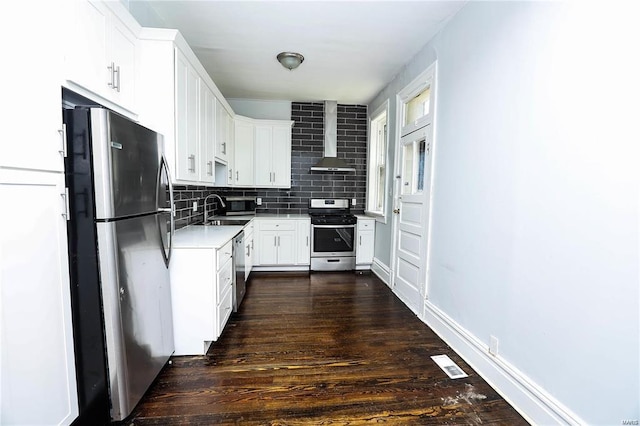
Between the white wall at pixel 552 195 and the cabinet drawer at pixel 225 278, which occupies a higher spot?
the white wall at pixel 552 195

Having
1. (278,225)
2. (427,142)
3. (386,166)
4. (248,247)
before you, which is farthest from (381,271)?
(427,142)

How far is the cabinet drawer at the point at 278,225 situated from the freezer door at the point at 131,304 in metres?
2.42

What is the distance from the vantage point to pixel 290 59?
3039 millimetres

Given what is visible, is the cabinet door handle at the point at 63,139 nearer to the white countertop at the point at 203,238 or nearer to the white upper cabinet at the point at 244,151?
the white countertop at the point at 203,238

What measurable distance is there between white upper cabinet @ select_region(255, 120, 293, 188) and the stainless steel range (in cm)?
91

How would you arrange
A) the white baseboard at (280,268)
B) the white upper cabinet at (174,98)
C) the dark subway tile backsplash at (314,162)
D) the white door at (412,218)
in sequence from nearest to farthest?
the white upper cabinet at (174,98) < the white door at (412,218) < the white baseboard at (280,268) < the dark subway tile backsplash at (314,162)

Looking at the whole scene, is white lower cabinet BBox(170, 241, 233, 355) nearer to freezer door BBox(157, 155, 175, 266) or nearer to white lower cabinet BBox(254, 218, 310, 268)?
freezer door BBox(157, 155, 175, 266)

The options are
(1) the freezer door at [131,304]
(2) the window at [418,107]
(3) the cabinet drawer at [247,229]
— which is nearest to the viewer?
(1) the freezer door at [131,304]

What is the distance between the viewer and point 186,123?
2.31 meters

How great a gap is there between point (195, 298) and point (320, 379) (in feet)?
3.54

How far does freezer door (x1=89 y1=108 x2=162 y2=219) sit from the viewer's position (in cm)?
135

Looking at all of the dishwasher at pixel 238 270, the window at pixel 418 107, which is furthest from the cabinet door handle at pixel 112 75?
the window at pixel 418 107

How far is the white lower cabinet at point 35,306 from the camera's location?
1035mm

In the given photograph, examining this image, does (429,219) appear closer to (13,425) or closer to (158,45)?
(158,45)
